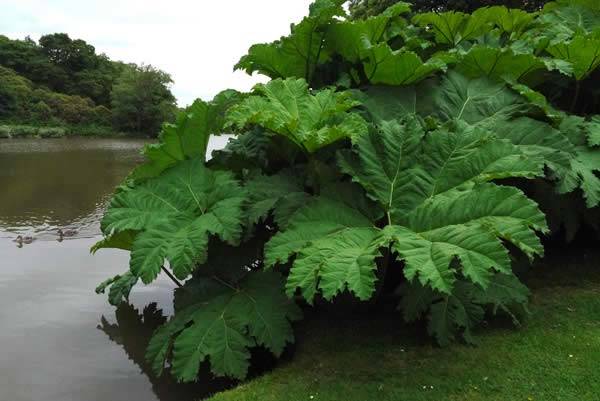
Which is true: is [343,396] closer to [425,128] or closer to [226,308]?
[226,308]

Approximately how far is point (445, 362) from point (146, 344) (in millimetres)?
2364

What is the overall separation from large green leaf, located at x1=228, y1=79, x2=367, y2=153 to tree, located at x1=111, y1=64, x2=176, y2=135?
2027 inches

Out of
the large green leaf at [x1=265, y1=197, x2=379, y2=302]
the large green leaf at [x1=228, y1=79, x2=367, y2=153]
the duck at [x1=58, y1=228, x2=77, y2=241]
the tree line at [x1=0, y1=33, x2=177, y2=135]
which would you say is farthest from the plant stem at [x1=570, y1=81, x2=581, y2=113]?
the tree line at [x1=0, y1=33, x2=177, y2=135]

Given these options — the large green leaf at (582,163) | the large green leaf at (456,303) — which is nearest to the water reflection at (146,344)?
the large green leaf at (456,303)

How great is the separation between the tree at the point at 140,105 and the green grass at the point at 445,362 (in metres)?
52.1

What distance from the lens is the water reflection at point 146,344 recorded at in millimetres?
3123

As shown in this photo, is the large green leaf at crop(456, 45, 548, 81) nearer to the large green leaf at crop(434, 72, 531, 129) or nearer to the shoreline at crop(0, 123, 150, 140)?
the large green leaf at crop(434, 72, 531, 129)

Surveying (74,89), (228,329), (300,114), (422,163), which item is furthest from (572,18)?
(74,89)

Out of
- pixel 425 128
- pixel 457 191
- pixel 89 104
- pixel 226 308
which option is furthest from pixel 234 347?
pixel 89 104

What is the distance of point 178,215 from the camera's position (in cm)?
298

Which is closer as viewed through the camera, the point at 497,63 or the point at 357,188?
the point at 357,188

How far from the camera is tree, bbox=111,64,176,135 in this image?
174 ft

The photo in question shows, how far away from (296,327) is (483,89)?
203 cm

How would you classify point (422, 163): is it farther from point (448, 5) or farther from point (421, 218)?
point (448, 5)
